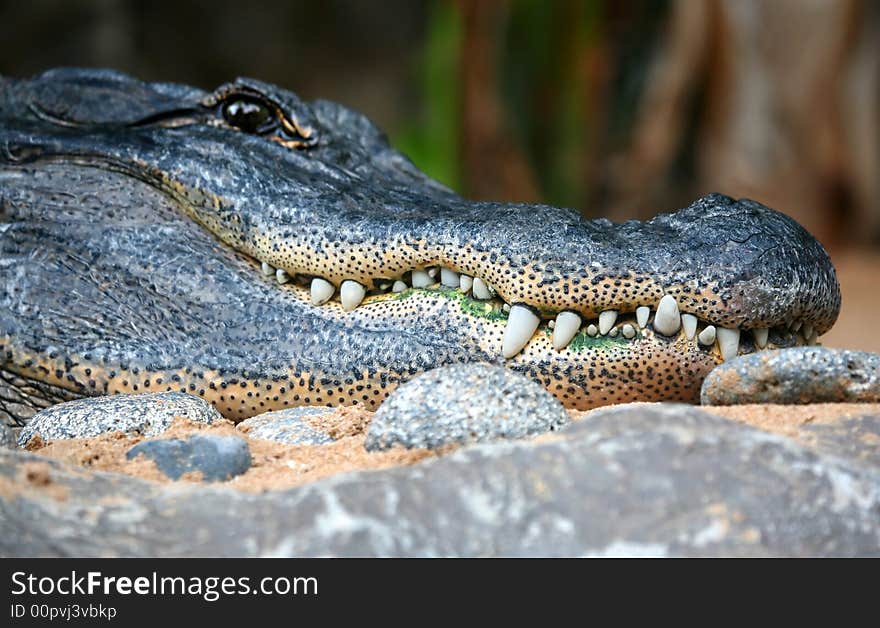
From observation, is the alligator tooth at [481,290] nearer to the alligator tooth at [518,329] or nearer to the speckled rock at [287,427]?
the alligator tooth at [518,329]

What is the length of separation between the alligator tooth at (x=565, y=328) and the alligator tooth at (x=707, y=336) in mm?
318

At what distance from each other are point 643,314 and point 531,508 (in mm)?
1049

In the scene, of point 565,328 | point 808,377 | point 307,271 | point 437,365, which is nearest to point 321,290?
point 307,271

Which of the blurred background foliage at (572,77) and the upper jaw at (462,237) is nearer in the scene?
the upper jaw at (462,237)

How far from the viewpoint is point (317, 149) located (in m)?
3.66

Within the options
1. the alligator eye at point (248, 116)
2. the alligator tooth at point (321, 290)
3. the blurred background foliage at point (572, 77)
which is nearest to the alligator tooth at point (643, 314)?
the alligator tooth at point (321, 290)

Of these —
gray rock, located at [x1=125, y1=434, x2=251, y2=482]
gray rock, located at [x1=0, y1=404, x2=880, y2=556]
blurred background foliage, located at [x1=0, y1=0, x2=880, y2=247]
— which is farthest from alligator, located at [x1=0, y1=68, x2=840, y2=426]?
blurred background foliage, located at [x1=0, y1=0, x2=880, y2=247]

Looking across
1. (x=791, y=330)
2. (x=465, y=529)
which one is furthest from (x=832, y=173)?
(x=465, y=529)

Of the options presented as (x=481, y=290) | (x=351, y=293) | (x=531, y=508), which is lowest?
(x=531, y=508)

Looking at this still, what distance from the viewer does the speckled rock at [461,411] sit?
2.32m

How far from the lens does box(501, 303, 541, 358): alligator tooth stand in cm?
284

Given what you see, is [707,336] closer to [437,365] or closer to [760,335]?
[760,335]

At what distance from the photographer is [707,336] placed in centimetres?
277
